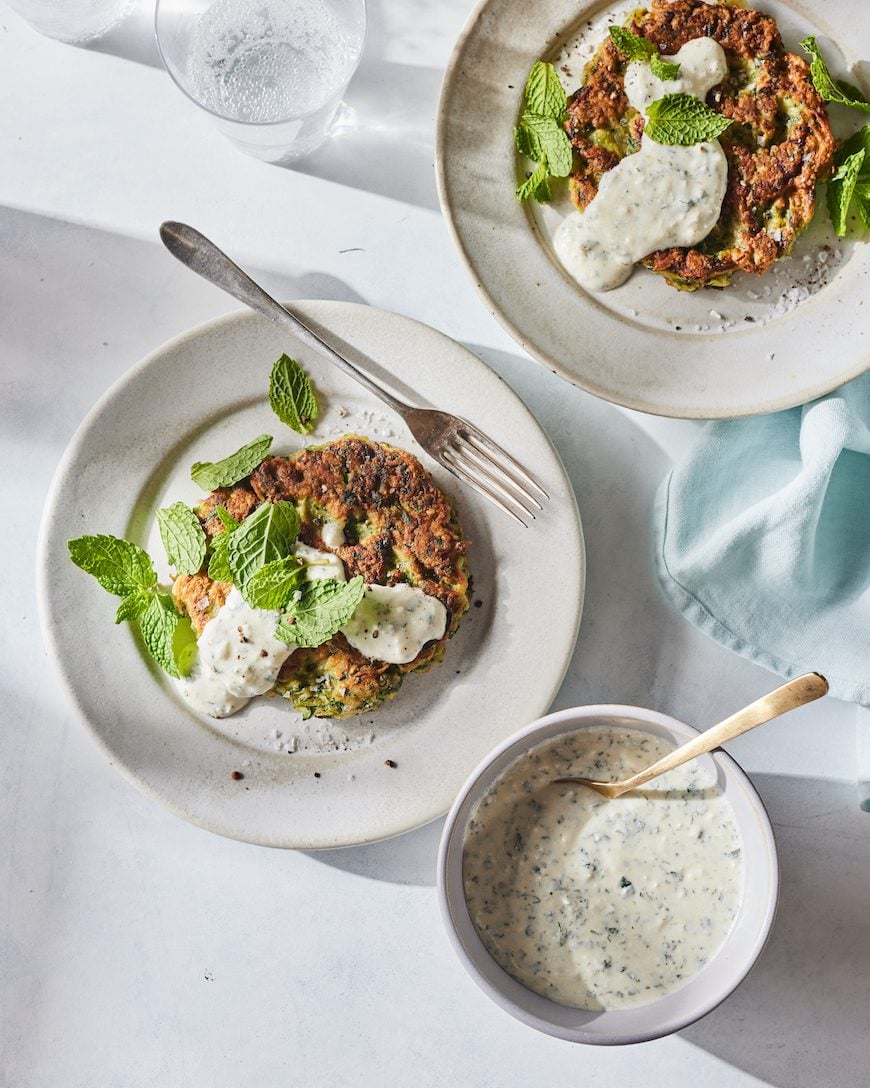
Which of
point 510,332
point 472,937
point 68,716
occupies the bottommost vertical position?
point 68,716

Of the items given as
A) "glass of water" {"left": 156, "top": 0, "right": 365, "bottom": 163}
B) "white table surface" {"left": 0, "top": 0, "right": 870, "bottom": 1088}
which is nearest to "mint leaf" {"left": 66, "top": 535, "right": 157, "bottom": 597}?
"white table surface" {"left": 0, "top": 0, "right": 870, "bottom": 1088}

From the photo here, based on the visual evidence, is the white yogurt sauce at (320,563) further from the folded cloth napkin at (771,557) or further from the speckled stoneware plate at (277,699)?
the folded cloth napkin at (771,557)

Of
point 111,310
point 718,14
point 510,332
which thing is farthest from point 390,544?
point 718,14

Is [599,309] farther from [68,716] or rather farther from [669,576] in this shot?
[68,716]

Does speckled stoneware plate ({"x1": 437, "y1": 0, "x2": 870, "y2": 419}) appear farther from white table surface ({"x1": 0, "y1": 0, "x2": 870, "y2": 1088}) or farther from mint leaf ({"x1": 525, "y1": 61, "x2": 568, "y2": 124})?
white table surface ({"x1": 0, "y1": 0, "x2": 870, "y2": 1088})

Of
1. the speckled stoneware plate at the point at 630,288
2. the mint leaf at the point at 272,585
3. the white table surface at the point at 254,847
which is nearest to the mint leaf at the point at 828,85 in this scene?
the speckled stoneware plate at the point at 630,288
